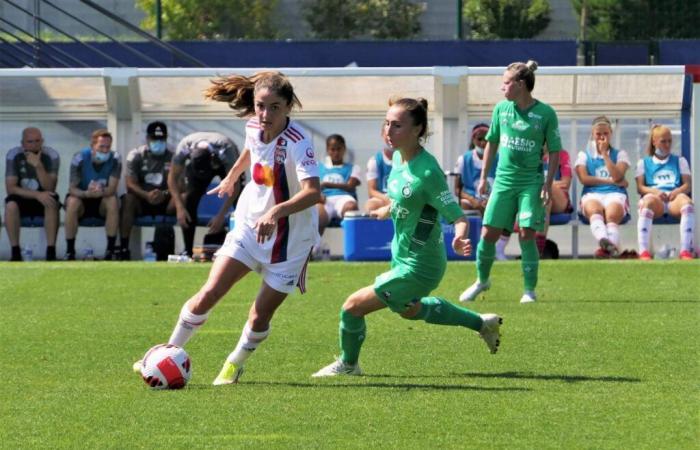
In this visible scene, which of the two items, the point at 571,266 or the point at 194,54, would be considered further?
the point at 194,54

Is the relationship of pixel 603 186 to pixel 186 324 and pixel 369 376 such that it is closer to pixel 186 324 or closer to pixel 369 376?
pixel 369 376

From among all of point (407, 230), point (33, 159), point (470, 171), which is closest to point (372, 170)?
point (470, 171)

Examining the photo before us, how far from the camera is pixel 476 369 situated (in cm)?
805

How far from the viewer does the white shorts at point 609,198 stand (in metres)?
16.9

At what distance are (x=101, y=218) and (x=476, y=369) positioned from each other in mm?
9945

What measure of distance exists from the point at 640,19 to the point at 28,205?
15.4 metres

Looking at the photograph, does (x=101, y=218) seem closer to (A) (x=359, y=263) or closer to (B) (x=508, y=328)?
(A) (x=359, y=263)

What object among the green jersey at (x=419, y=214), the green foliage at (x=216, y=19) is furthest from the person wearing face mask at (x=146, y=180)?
the green foliage at (x=216, y=19)

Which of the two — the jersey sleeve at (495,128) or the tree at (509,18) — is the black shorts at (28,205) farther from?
the tree at (509,18)

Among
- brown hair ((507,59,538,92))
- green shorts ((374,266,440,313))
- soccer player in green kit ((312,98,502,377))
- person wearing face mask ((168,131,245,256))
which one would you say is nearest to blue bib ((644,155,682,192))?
person wearing face mask ((168,131,245,256))

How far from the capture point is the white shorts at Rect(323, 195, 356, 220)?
17.0 metres

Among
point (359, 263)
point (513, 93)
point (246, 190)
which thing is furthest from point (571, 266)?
point (246, 190)

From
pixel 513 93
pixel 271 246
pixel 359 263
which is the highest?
pixel 513 93

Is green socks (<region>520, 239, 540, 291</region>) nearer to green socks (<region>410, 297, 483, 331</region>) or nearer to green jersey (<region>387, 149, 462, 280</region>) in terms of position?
green socks (<region>410, 297, 483, 331</region>)
